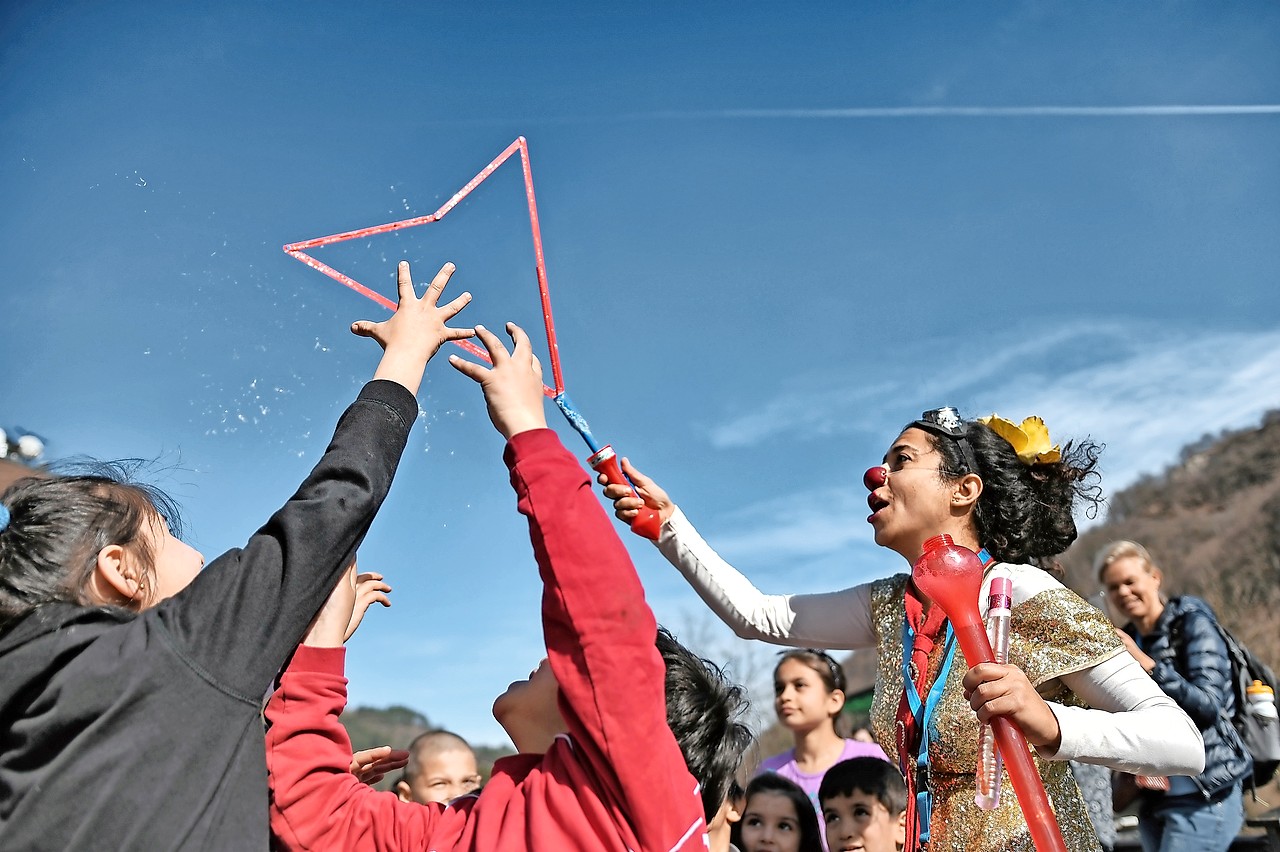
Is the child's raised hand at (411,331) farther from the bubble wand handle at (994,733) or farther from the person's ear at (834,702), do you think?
the person's ear at (834,702)

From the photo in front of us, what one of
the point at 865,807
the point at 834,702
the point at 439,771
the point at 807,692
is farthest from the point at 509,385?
the point at 834,702

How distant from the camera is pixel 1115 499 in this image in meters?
45.7

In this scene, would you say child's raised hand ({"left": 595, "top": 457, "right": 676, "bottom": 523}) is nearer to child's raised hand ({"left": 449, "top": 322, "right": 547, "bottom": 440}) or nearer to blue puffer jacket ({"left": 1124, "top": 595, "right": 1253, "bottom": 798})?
child's raised hand ({"left": 449, "top": 322, "right": 547, "bottom": 440})

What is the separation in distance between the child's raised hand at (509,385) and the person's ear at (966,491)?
4.83ft

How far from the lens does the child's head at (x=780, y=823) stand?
13.9 ft

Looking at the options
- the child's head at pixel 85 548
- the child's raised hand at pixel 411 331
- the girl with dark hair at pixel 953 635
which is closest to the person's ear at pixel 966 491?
the girl with dark hair at pixel 953 635

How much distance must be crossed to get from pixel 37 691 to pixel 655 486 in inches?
75.9

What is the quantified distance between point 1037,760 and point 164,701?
1863 mm

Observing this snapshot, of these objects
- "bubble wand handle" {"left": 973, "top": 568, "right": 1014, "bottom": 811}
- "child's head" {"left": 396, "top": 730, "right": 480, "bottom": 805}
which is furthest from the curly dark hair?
"child's head" {"left": 396, "top": 730, "right": 480, "bottom": 805}

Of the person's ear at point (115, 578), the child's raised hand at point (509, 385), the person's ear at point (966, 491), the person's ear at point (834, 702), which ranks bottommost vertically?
the person's ear at point (115, 578)

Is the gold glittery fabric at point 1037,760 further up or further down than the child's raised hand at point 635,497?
further down

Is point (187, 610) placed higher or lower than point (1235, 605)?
lower

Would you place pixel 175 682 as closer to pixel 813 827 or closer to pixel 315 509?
pixel 315 509

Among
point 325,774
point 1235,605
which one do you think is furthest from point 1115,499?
point 325,774
